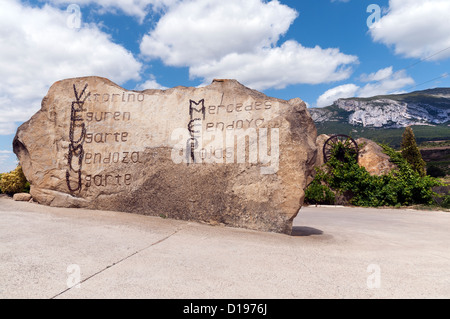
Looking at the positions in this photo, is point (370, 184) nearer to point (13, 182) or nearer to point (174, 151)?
point (174, 151)

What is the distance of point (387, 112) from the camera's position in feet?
448

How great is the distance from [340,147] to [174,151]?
357 inches

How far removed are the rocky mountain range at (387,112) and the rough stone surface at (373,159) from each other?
117 m

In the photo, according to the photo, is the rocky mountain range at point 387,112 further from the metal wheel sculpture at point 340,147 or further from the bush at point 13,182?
the bush at point 13,182

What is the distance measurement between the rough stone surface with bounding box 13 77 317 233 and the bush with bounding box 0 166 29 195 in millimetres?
1219

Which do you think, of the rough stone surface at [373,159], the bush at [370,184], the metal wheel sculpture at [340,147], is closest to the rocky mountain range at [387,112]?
the rough stone surface at [373,159]

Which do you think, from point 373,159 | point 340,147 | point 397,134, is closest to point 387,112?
point 397,134

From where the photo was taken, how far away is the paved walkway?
8.33 ft

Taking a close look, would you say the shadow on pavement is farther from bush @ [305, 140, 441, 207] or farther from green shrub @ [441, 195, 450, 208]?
green shrub @ [441, 195, 450, 208]

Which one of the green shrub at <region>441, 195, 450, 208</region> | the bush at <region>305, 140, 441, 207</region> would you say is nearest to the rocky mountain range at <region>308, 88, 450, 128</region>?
the bush at <region>305, 140, 441, 207</region>

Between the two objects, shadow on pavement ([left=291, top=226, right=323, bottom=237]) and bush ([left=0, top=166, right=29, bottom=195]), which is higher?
bush ([left=0, top=166, right=29, bottom=195])

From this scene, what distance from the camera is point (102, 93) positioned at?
20.7 feet

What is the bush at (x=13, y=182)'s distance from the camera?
751cm
